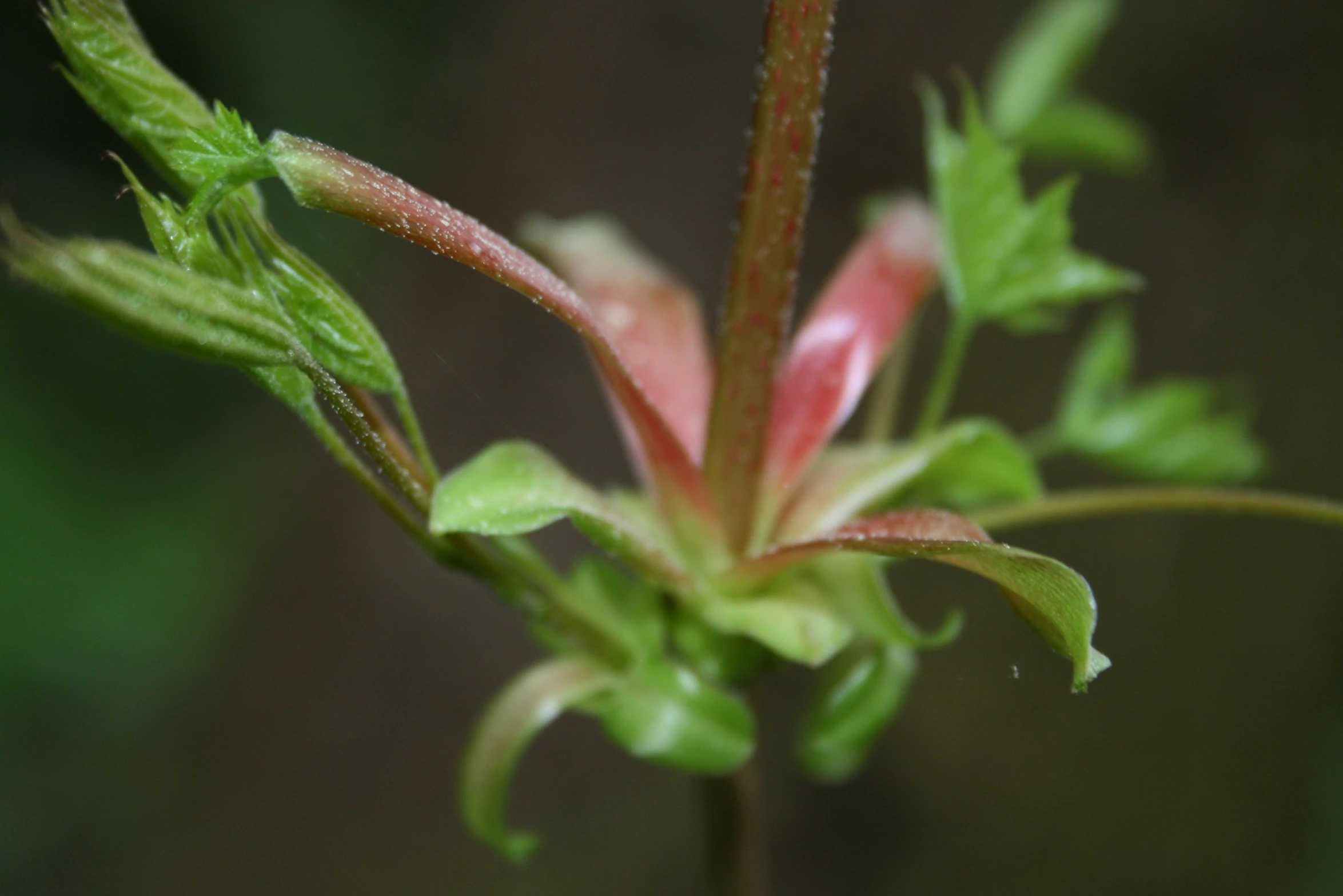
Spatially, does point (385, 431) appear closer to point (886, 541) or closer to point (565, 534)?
point (886, 541)

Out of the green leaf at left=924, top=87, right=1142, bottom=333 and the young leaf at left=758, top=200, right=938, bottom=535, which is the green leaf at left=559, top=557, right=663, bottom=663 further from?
the green leaf at left=924, top=87, right=1142, bottom=333

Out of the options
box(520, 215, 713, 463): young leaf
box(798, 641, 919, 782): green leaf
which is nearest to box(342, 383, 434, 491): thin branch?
box(520, 215, 713, 463): young leaf

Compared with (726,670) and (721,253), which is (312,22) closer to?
(721,253)

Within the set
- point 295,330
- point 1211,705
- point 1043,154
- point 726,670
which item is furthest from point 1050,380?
point 295,330

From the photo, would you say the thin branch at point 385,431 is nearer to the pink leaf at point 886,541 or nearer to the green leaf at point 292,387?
the green leaf at point 292,387

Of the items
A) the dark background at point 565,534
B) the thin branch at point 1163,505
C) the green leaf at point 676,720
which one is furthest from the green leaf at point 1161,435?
the dark background at point 565,534

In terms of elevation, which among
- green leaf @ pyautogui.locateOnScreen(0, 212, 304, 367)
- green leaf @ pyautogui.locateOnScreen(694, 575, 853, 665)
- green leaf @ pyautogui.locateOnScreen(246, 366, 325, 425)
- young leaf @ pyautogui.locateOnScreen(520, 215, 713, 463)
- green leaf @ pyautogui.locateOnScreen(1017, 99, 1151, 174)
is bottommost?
green leaf @ pyautogui.locateOnScreen(1017, 99, 1151, 174)
